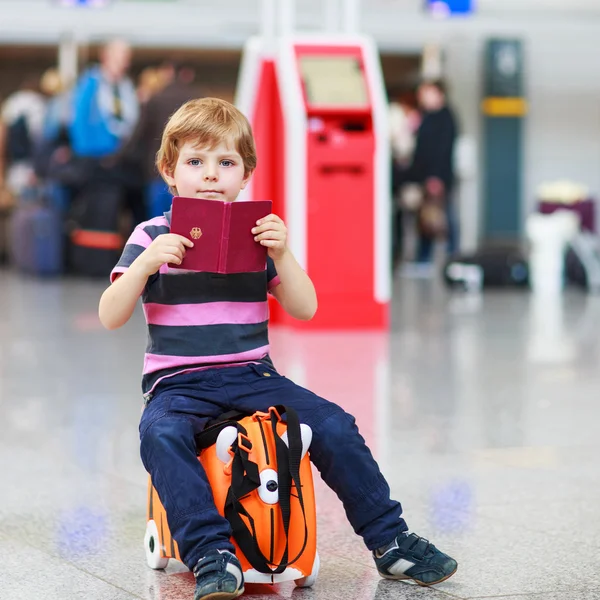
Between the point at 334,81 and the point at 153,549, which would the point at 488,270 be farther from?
the point at 153,549

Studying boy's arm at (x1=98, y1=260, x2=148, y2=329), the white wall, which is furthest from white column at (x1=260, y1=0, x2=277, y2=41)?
the white wall

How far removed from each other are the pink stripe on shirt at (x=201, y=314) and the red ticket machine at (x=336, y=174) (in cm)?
468

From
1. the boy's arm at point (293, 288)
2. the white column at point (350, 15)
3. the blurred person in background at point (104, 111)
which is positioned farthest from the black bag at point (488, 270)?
the boy's arm at point (293, 288)

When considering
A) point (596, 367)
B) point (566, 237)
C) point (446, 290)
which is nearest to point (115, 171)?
point (446, 290)

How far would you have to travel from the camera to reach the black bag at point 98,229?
11125 mm

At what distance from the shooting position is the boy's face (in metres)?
2.51

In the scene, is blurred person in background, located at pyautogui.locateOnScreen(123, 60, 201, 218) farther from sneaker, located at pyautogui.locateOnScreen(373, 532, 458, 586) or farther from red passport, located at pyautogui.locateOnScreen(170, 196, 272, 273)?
sneaker, located at pyautogui.locateOnScreen(373, 532, 458, 586)

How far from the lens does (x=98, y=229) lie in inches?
439

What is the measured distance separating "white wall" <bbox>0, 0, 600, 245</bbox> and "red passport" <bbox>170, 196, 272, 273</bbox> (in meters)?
13.5

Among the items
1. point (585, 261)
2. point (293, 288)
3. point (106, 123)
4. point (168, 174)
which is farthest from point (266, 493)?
point (106, 123)

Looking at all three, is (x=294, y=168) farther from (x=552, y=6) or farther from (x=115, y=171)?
(x=552, y=6)

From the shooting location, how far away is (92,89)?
1107 cm

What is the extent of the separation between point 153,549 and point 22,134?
10857 millimetres

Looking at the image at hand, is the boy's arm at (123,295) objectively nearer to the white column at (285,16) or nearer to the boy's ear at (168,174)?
the boy's ear at (168,174)
